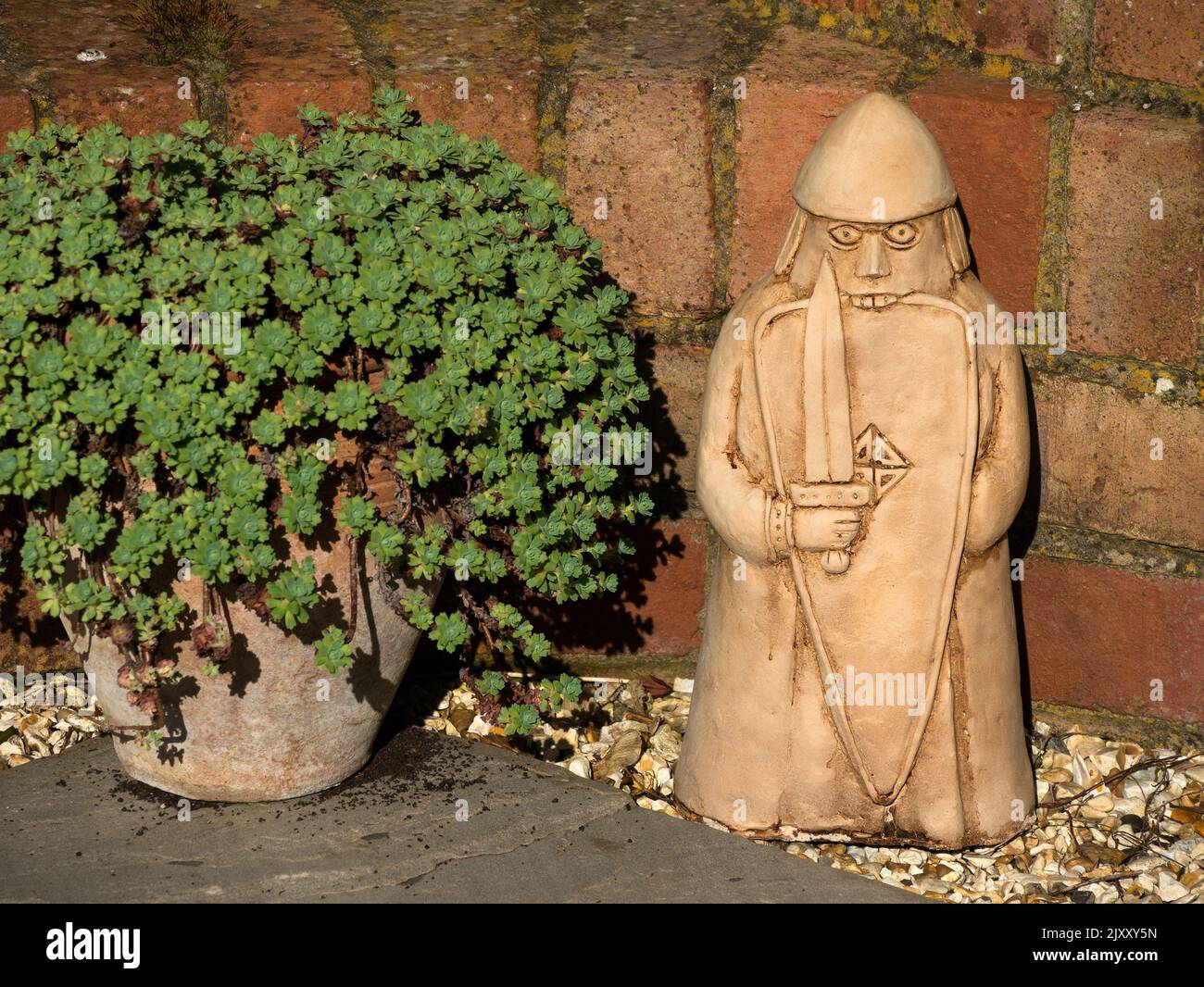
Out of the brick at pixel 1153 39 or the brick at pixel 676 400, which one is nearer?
the brick at pixel 1153 39

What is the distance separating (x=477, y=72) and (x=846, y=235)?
0.92m

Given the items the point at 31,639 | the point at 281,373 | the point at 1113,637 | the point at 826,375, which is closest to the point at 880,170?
the point at 826,375

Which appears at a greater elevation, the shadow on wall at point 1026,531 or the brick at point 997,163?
the brick at point 997,163

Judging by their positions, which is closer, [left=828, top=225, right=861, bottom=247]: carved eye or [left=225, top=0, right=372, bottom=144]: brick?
[left=828, top=225, right=861, bottom=247]: carved eye

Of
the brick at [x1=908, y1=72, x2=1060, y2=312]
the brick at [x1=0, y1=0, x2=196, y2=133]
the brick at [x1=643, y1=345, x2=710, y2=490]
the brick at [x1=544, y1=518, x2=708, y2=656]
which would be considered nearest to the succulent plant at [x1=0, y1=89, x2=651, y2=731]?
the brick at [x1=0, y1=0, x2=196, y2=133]

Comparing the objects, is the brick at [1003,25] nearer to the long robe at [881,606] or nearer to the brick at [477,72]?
the long robe at [881,606]

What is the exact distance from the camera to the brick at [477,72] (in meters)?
3.35

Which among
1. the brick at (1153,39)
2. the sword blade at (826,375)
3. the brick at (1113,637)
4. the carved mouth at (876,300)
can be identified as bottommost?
the brick at (1113,637)

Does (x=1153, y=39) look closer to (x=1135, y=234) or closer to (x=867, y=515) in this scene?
(x=1135, y=234)

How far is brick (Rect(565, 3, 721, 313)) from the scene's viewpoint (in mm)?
3320

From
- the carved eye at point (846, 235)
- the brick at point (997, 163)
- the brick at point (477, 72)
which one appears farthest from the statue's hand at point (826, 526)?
the brick at point (477, 72)

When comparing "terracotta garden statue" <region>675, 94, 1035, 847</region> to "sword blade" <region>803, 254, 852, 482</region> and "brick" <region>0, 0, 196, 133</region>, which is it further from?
"brick" <region>0, 0, 196, 133</region>

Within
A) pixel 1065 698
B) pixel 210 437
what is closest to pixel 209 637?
pixel 210 437

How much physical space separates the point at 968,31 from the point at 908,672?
1225 millimetres
